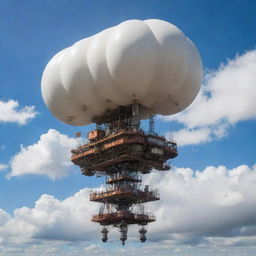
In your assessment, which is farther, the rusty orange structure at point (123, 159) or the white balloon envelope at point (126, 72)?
the rusty orange structure at point (123, 159)

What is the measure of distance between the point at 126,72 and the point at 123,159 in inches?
450

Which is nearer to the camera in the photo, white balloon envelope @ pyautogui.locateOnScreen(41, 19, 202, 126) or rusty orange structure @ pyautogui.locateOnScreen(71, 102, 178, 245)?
white balloon envelope @ pyautogui.locateOnScreen(41, 19, 202, 126)

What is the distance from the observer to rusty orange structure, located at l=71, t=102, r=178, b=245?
5184 centimetres

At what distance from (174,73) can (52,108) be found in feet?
54.0

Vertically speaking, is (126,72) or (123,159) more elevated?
(126,72)

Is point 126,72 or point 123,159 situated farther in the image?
point 123,159

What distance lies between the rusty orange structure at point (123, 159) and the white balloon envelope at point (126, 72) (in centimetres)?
267

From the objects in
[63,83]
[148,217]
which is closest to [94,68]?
[63,83]

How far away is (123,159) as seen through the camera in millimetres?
52594

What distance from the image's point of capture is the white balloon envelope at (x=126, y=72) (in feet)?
152

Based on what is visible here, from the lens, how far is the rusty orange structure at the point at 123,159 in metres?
51.8

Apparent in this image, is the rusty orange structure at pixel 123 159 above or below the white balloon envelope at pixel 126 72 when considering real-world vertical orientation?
below

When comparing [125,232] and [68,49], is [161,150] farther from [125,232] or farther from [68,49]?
[68,49]

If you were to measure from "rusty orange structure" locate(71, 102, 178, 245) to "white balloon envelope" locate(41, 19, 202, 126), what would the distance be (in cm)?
267
